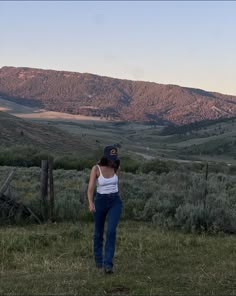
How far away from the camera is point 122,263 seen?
9.16 meters

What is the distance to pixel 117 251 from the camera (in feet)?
34.0

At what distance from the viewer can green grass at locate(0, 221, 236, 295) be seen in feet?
23.6

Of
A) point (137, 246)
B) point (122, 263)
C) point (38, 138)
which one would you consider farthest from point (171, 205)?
point (38, 138)

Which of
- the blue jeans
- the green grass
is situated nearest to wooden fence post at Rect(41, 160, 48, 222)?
the green grass

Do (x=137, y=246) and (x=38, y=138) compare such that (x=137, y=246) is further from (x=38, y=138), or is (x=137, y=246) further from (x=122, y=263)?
(x=38, y=138)

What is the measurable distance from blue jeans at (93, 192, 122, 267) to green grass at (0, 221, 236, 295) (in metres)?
0.24

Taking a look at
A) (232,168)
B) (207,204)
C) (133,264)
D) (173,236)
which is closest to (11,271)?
(133,264)

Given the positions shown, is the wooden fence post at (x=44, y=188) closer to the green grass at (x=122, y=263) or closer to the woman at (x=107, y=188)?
the green grass at (x=122, y=263)

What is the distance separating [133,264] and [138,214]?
6.35 meters

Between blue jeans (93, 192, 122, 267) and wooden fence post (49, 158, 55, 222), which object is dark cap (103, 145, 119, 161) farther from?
wooden fence post (49, 158, 55, 222)

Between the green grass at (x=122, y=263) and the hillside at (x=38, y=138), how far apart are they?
38812mm

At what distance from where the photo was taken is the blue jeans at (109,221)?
8008 mm

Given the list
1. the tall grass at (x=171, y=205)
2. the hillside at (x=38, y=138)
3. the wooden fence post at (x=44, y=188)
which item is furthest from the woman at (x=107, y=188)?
the hillside at (x=38, y=138)

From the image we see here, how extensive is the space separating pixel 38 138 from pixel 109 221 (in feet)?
166
